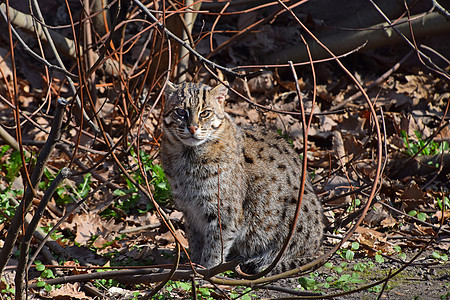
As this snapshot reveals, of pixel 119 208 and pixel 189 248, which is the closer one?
pixel 189 248

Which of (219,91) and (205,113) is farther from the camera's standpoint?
(219,91)

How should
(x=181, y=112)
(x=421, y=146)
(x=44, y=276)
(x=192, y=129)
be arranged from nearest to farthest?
(x=44, y=276) < (x=192, y=129) < (x=181, y=112) < (x=421, y=146)

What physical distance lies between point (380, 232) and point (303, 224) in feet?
3.25

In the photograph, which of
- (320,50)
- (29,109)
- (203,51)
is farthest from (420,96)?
(29,109)

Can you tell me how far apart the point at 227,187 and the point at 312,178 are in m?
1.83

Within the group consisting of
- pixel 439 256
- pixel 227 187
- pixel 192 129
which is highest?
pixel 192 129

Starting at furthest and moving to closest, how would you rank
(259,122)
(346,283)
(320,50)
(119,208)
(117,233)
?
(320,50) < (259,122) < (119,208) < (117,233) < (346,283)

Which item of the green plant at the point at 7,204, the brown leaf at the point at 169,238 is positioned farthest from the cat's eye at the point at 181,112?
the green plant at the point at 7,204

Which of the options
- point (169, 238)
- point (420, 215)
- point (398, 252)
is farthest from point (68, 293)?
point (420, 215)

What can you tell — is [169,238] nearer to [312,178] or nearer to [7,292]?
[7,292]

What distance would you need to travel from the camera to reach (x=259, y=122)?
703 cm

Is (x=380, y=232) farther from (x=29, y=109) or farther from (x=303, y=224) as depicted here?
(x=29, y=109)

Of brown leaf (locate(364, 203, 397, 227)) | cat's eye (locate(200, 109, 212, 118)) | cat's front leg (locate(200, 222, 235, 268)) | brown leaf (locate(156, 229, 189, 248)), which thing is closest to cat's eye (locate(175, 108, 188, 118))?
cat's eye (locate(200, 109, 212, 118))

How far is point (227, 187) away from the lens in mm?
4492
